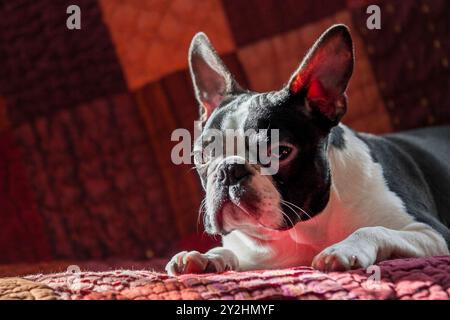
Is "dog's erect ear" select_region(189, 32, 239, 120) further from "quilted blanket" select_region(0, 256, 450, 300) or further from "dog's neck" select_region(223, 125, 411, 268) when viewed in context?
"quilted blanket" select_region(0, 256, 450, 300)

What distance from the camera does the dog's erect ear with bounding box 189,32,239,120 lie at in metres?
1.92

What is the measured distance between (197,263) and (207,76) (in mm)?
511

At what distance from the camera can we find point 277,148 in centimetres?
165

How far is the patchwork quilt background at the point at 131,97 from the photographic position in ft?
8.04

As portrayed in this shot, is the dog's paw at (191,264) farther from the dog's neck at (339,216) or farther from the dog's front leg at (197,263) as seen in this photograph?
the dog's neck at (339,216)

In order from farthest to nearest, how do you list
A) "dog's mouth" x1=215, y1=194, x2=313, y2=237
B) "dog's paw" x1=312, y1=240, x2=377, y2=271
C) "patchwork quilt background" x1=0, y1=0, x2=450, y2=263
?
"patchwork quilt background" x1=0, y1=0, x2=450, y2=263 → "dog's mouth" x1=215, y1=194, x2=313, y2=237 → "dog's paw" x1=312, y1=240, x2=377, y2=271

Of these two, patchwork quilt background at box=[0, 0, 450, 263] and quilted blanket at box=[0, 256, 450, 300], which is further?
patchwork quilt background at box=[0, 0, 450, 263]

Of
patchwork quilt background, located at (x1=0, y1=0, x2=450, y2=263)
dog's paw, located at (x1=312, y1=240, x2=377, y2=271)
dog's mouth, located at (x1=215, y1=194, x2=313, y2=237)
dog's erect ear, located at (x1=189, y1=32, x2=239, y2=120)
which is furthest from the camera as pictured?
patchwork quilt background, located at (x1=0, y1=0, x2=450, y2=263)

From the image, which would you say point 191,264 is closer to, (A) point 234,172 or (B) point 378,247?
(A) point 234,172

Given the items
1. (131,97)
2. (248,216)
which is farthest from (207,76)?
(131,97)

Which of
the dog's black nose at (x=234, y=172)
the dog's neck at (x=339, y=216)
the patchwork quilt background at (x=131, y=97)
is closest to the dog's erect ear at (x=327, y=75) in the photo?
the dog's neck at (x=339, y=216)

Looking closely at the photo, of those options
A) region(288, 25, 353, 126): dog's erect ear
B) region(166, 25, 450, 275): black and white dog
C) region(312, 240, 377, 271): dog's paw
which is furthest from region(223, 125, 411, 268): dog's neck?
region(312, 240, 377, 271): dog's paw
